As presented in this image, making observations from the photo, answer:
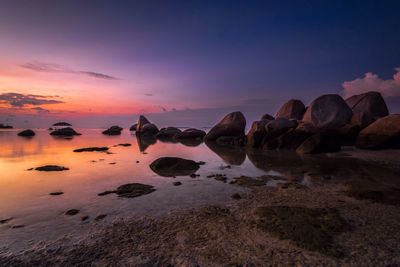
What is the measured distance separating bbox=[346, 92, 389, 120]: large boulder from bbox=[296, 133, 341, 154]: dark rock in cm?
956

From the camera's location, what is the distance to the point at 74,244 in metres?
5.28

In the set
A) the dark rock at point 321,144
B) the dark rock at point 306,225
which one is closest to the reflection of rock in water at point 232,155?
the dark rock at point 321,144

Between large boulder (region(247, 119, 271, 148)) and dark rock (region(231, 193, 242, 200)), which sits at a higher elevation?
large boulder (region(247, 119, 271, 148))

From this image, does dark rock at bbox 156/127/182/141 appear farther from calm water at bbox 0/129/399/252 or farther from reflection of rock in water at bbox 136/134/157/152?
calm water at bbox 0/129/399/252

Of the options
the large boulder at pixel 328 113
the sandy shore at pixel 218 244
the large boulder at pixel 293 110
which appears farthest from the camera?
the large boulder at pixel 293 110

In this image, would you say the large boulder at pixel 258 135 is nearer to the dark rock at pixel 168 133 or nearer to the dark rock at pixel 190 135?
Answer: the dark rock at pixel 190 135

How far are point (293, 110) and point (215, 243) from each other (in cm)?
2852

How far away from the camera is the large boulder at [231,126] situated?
3428 cm

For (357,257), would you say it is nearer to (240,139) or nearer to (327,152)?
(327,152)

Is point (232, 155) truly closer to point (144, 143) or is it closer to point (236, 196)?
point (236, 196)

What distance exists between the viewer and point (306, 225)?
234 inches

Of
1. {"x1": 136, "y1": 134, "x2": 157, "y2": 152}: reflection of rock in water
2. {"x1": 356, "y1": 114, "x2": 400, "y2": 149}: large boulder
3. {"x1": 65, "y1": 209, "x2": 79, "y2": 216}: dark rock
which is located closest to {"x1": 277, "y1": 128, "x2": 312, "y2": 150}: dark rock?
{"x1": 356, "y1": 114, "x2": 400, "y2": 149}: large boulder

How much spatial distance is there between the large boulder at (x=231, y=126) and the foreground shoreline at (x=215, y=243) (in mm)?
26873

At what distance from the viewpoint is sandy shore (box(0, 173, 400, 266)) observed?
455 cm
